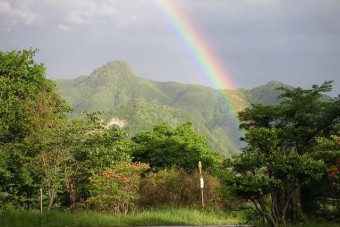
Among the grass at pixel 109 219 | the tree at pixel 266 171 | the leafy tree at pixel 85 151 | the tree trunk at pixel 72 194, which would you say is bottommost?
the grass at pixel 109 219

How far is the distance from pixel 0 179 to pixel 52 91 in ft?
26.4

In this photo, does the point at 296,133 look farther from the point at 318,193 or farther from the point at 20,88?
the point at 20,88

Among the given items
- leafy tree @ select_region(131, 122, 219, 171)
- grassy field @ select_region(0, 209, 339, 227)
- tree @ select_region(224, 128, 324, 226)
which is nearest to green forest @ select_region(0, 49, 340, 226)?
tree @ select_region(224, 128, 324, 226)

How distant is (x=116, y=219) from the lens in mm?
18297

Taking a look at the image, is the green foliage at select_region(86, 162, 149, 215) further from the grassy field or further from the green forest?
the grassy field

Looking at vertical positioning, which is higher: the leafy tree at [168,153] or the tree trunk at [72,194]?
the leafy tree at [168,153]

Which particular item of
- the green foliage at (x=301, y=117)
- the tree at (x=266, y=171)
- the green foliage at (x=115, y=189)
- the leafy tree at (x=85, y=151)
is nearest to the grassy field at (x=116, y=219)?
the green foliage at (x=115, y=189)

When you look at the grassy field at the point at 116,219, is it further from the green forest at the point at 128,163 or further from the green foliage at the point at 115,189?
the green foliage at the point at 115,189

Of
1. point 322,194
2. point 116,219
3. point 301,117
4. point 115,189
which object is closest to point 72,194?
point 115,189

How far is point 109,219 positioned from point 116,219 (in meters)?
0.37

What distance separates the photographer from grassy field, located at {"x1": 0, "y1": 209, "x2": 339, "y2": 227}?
16.4 m

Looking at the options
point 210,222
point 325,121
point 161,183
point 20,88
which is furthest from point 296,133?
point 20,88

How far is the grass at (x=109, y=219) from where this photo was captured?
54.3 ft

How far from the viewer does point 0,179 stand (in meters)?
25.5
